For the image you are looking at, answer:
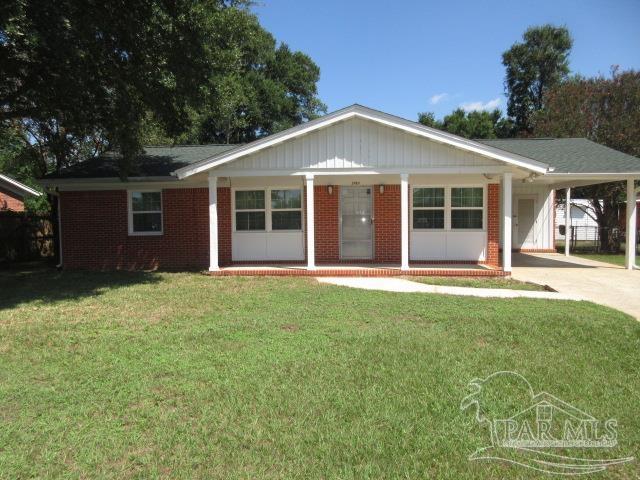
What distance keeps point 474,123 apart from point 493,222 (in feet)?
96.4

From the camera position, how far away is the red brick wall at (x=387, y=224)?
13.0m

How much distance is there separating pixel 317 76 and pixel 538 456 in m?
39.1

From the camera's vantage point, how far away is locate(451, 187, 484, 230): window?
504 inches

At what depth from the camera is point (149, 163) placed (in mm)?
13820

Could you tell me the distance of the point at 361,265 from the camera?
1263 centimetres

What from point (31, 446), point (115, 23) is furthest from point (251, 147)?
point (31, 446)

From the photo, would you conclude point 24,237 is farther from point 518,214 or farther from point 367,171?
point 518,214

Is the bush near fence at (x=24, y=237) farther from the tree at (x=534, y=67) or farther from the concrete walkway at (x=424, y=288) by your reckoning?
the tree at (x=534, y=67)

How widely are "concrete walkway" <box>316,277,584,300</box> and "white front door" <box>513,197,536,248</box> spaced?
9075 millimetres

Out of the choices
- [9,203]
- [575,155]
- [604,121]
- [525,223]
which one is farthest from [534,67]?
[9,203]

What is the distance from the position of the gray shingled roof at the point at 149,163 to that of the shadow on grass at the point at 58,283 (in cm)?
278

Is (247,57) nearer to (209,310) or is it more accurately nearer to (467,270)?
(467,270)

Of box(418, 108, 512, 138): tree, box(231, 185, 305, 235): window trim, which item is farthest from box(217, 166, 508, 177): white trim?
box(418, 108, 512, 138): tree

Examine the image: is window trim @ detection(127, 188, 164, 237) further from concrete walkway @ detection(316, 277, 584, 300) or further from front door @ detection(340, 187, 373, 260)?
concrete walkway @ detection(316, 277, 584, 300)
